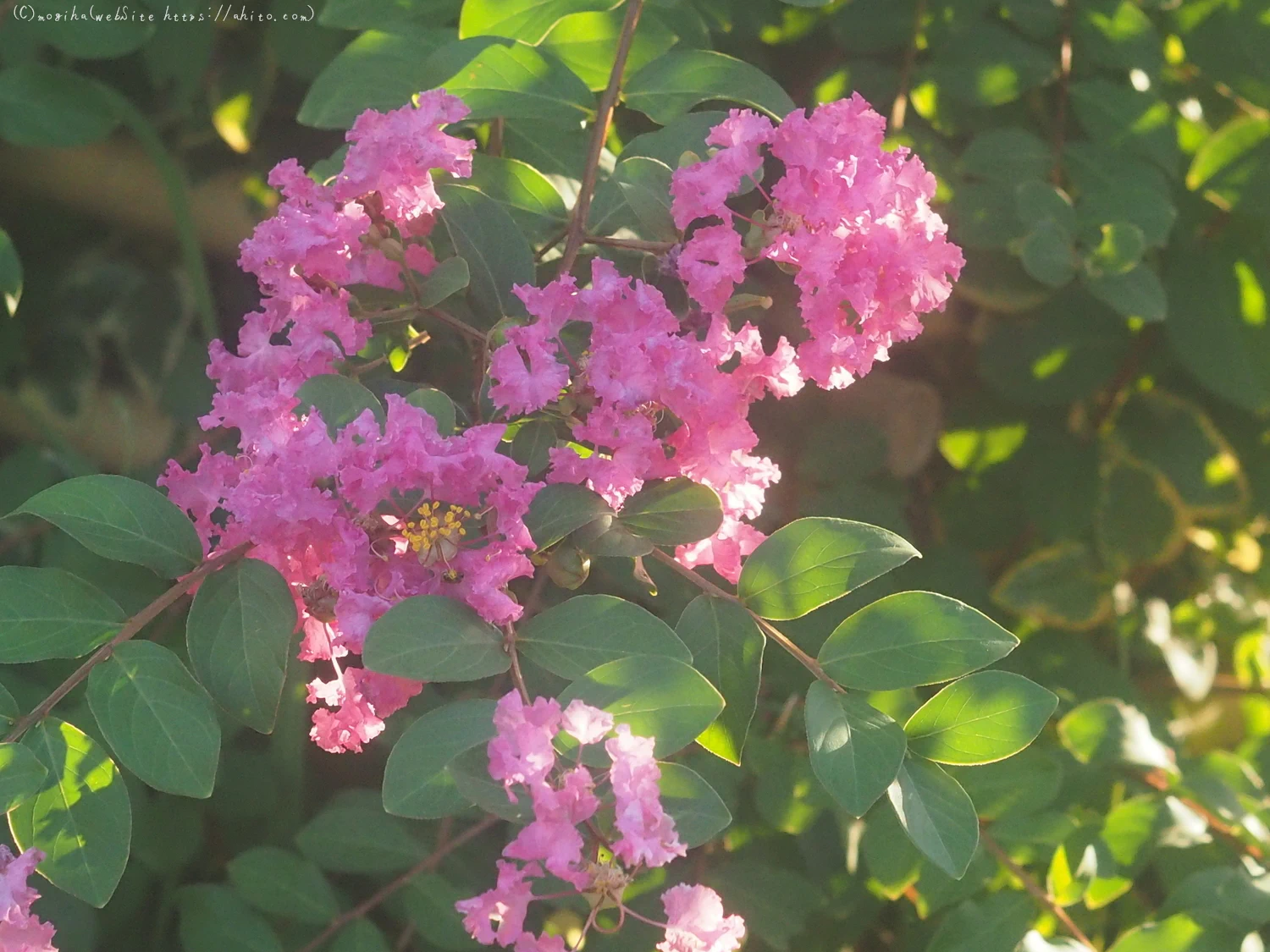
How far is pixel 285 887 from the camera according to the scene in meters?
1.04

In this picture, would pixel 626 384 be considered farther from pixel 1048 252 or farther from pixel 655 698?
pixel 1048 252

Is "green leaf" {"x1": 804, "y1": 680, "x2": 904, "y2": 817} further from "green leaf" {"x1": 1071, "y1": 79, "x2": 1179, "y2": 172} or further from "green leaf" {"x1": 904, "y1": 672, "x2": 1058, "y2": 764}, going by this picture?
"green leaf" {"x1": 1071, "y1": 79, "x2": 1179, "y2": 172}

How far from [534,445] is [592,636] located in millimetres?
139

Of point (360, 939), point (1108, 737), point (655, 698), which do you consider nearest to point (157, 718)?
point (655, 698)

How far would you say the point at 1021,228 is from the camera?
1.16 meters

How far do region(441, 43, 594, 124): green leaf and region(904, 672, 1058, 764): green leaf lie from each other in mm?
459

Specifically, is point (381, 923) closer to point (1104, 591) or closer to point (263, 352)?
point (263, 352)

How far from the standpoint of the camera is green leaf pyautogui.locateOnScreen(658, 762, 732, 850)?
631mm

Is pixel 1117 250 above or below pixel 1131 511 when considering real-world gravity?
above

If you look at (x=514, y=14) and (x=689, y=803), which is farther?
(x=514, y=14)

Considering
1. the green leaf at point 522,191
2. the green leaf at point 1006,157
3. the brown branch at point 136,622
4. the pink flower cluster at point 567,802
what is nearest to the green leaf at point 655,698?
the pink flower cluster at point 567,802

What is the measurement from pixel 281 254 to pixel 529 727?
34 centimetres

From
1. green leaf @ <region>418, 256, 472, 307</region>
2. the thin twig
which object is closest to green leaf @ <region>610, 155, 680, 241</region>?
the thin twig

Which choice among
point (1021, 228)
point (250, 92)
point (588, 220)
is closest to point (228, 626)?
point (588, 220)
